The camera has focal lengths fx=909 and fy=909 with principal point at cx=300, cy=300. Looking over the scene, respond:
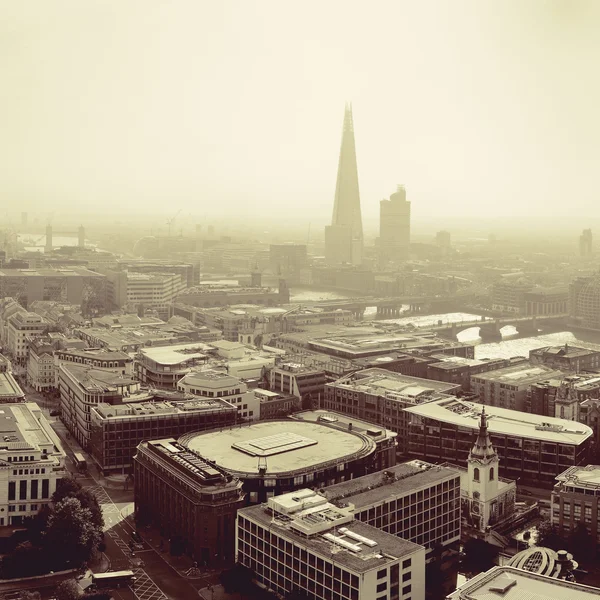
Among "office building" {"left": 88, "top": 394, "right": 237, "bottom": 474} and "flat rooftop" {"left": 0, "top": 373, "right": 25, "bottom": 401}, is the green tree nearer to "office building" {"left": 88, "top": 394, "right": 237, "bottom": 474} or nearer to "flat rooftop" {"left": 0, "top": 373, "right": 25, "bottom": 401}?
"office building" {"left": 88, "top": 394, "right": 237, "bottom": 474}

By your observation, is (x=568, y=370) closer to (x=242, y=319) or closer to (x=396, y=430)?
(x=396, y=430)

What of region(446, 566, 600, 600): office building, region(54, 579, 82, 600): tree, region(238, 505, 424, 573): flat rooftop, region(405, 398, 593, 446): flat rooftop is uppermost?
region(405, 398, 593, 446): flat rooftop

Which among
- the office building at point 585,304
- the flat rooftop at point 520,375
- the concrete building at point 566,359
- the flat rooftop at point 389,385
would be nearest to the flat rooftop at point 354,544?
the flat rooftop at point 389,385

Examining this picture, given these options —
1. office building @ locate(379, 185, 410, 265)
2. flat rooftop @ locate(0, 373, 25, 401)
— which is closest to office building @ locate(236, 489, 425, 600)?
flat rooftop @ locate(0, 373, 25, 401)

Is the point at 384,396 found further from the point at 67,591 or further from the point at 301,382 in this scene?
the point at 67,591

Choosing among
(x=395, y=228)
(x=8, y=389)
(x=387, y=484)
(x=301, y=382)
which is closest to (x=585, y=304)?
(x=301, y=382)

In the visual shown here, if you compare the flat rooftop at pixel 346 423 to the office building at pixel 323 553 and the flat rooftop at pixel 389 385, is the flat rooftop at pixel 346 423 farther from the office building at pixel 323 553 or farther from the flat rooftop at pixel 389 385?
the office building at pixel 323 553
